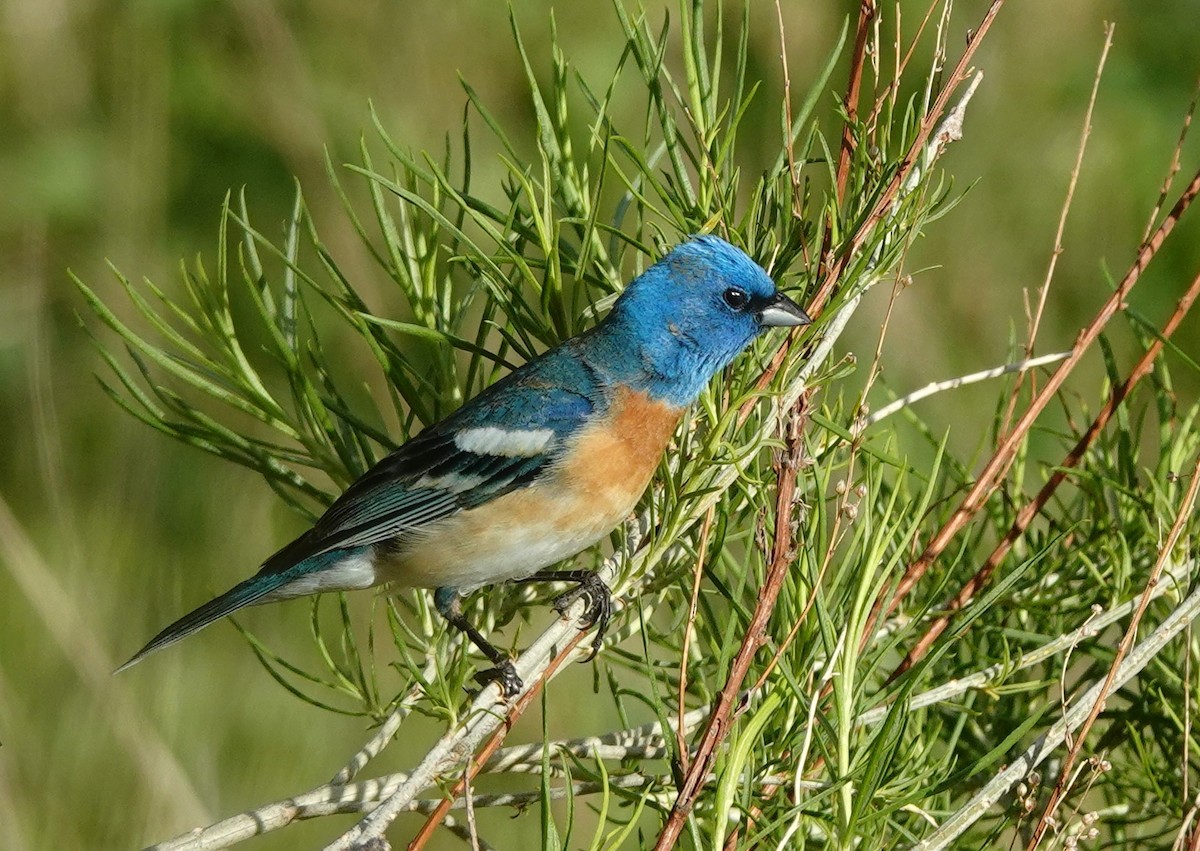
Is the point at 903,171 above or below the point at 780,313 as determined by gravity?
above

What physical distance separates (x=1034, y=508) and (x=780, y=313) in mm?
470

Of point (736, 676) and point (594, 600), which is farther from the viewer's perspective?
point (594, 600)

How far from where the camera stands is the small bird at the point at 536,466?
6.94ft

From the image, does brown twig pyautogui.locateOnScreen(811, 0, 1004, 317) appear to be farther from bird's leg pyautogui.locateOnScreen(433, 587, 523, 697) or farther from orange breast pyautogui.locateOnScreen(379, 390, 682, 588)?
orange breast pyautogui.locateOnScreen(379, 390, 682, 588)

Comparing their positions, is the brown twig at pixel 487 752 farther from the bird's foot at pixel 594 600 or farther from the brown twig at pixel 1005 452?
the brown twig at pixel 1005 452

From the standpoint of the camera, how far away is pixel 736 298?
2127 millimetres

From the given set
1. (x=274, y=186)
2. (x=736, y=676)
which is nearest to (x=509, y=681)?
(x=736, y=676)

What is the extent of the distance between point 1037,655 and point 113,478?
2613 millimetres

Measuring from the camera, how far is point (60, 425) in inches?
177

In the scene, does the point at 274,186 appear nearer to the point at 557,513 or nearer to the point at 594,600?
the point at 557,513

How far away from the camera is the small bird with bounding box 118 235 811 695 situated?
83.3 inches

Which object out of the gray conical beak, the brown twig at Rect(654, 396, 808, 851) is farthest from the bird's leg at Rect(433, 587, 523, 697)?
the gray conical beak

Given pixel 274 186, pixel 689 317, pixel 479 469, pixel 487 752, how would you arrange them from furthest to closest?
pixel 274 186 → pixel 479 469 → pixel 689 317 → pixel 487 752

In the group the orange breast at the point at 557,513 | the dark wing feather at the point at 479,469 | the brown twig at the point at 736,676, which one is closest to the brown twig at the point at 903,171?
the brown twig at the point at 736,676
